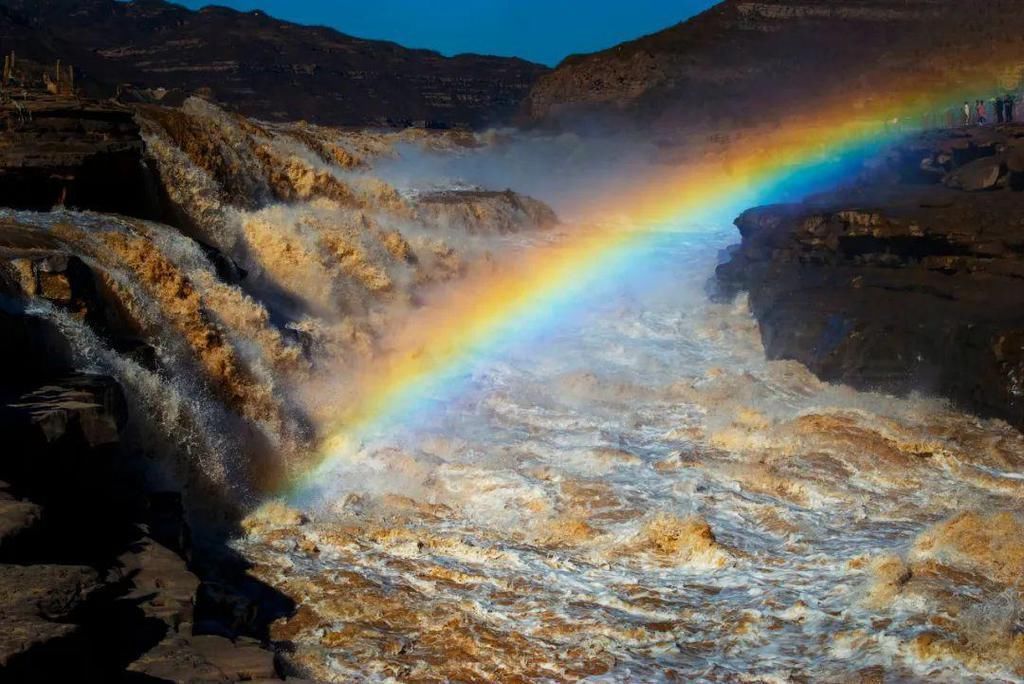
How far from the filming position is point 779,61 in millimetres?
62750

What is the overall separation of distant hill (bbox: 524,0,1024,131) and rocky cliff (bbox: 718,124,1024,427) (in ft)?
118

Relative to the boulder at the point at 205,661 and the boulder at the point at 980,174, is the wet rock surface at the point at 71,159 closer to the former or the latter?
the boulder at the point at 205,661

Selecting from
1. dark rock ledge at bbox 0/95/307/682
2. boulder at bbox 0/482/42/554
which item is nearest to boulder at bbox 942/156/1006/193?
dark rock ledge at bbox 0/95/307/682

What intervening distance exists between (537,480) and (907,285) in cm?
744

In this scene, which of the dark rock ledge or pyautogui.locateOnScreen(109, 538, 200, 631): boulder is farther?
pyautogui.locateOnScreen(109, 538, 200, 631): boulder

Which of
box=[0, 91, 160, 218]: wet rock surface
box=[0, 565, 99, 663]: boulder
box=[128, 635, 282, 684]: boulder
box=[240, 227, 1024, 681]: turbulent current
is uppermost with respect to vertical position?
box=[0, 91, 160, 218]: wet rock surface

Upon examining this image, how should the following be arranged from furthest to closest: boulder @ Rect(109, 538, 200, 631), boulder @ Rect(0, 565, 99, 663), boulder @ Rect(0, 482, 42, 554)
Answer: boulder @ Rect(109, 538, 200, 631), boulder @ Rect(0, 482, 42, 554), boulder @ Rect(0, 565, 99, 663)

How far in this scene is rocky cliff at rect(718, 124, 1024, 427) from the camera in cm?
1345

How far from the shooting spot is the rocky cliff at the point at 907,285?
13445 millimetres

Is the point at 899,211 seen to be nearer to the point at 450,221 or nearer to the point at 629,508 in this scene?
the point at 629,508

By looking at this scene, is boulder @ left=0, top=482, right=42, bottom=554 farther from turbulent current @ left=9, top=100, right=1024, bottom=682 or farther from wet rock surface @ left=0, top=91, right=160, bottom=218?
wet rock surface @ left=0, top=91, right=160, bottom=218

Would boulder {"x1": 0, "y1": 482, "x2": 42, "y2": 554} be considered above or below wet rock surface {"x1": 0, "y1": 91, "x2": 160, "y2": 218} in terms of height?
below

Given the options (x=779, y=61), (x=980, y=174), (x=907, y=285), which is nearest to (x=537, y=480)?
(x=907, y=285)

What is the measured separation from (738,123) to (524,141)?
36.0 ft
